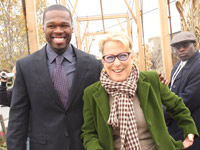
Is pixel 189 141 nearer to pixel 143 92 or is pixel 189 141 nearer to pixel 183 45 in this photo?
pixel 143 92

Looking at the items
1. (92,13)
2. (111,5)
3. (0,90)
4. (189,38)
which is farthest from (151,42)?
(0,90)

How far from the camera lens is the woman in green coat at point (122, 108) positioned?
4.44ft

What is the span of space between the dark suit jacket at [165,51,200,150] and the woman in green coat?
648mm

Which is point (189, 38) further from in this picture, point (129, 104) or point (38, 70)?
point (38, 70)

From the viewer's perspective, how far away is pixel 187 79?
2.14 m

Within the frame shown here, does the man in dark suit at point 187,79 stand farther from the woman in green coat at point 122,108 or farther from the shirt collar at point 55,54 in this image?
the shirt collar at point 55,54

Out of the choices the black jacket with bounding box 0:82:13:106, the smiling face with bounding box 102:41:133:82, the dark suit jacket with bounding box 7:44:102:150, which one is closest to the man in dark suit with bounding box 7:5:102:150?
the dark suit jacket with bounding box 7:44:102:150

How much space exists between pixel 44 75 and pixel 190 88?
1450 mm

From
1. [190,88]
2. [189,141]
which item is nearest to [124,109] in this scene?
[189,141]

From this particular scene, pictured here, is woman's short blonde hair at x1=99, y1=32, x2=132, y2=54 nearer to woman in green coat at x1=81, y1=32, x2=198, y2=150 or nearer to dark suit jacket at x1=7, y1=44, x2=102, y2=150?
woman in green coat at x1=81, y1=32, x2=198, y2=150

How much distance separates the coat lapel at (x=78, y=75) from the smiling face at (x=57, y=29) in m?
0.17

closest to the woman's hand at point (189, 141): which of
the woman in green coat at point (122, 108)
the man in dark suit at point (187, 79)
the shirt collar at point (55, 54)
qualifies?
the woman in green coat at point (122, 108)

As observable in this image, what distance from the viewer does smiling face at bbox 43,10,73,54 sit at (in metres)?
1.53

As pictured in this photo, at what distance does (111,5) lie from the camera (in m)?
9.05
